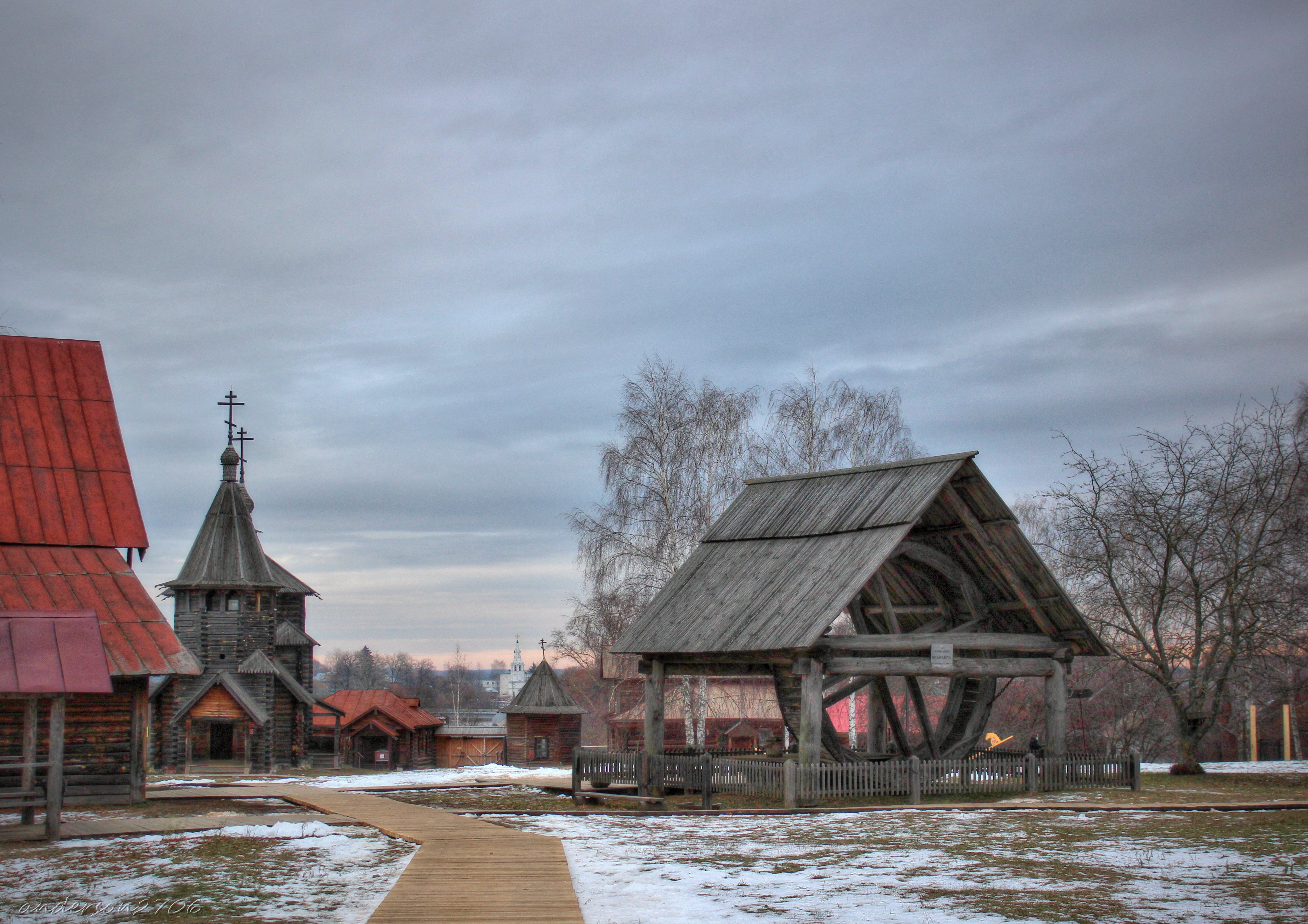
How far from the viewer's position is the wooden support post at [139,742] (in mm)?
18938

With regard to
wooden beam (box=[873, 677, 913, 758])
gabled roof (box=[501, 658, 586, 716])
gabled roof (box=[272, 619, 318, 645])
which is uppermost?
gabled roof (box=[272, 619, 318, 645])

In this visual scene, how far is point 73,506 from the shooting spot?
66.0 feet

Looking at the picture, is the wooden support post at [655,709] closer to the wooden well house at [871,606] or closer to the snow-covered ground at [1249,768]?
the wooden well house at [871,606]

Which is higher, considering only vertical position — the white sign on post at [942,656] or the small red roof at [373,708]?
the white sign on post at [942,656]

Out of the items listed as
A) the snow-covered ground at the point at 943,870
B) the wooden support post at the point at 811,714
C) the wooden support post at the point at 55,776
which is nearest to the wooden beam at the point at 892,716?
the wooden support post at the point at 811,714

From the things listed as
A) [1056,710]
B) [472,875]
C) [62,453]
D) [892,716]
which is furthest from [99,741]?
[1056,710]

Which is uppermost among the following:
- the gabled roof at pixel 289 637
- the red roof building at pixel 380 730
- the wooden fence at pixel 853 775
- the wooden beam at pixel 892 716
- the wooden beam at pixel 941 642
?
the wooden beam at pixel 941 642

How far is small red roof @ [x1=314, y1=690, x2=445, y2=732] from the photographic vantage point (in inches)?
2068

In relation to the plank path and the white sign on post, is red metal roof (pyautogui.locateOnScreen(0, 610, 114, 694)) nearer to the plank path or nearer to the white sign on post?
the plank path

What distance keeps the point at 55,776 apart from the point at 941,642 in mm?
12918

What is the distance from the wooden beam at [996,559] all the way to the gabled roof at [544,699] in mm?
30939

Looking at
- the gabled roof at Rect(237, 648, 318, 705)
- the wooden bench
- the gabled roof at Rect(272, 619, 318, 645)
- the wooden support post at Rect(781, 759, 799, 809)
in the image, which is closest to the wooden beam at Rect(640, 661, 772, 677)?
the wooden bench

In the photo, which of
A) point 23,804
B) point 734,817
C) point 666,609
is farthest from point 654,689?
point 23,804

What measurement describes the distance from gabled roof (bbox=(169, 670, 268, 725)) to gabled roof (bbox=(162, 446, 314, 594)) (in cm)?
315
